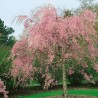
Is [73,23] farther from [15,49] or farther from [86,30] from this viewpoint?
[15,49]

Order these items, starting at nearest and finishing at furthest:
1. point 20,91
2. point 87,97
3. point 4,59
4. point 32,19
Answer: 1. point 32,19
2. point 87,97
3. point 4,59
4. point 20,91

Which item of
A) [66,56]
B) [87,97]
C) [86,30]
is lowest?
[87,97]

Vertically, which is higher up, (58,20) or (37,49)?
(58,20)

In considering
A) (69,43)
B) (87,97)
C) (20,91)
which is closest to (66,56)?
(69,43)

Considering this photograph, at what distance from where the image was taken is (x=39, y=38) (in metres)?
14.8

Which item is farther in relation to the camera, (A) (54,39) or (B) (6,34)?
(B) (6,34)

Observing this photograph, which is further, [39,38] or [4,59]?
[4,59]

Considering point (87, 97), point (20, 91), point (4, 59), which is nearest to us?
point (87, 97)

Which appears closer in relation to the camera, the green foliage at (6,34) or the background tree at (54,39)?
the background tree at (54,39)

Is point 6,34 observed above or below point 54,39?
above

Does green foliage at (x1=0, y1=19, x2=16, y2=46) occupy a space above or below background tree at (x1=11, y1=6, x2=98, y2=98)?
above

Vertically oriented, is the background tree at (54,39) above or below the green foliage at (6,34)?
below

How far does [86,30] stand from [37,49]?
223 cm

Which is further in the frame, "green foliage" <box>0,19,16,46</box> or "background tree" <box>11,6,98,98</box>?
"green foliage" <box>0,19,16,46</box>
